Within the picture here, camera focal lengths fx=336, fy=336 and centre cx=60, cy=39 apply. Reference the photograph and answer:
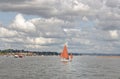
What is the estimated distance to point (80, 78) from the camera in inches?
3529

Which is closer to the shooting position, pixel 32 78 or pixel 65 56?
pixel 32 78

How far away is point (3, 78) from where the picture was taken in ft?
278

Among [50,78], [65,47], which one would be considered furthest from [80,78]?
[65,47]

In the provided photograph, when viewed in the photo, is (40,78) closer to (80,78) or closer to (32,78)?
(32,78)

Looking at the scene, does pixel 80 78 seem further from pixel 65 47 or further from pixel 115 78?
pixel 65 47

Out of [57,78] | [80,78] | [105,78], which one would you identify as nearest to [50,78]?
[57,78]

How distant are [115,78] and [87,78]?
300 inches

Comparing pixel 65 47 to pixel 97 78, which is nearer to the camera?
pixel 97 78

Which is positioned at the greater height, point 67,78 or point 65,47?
point 65,47

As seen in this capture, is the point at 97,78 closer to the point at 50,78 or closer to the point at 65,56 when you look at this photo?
the point at 50,78

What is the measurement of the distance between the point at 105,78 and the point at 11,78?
24.9 m

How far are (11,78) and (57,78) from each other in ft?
39.0

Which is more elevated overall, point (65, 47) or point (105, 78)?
point (65, 47)

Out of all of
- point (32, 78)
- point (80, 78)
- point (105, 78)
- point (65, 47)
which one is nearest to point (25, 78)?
point (32, 78)
